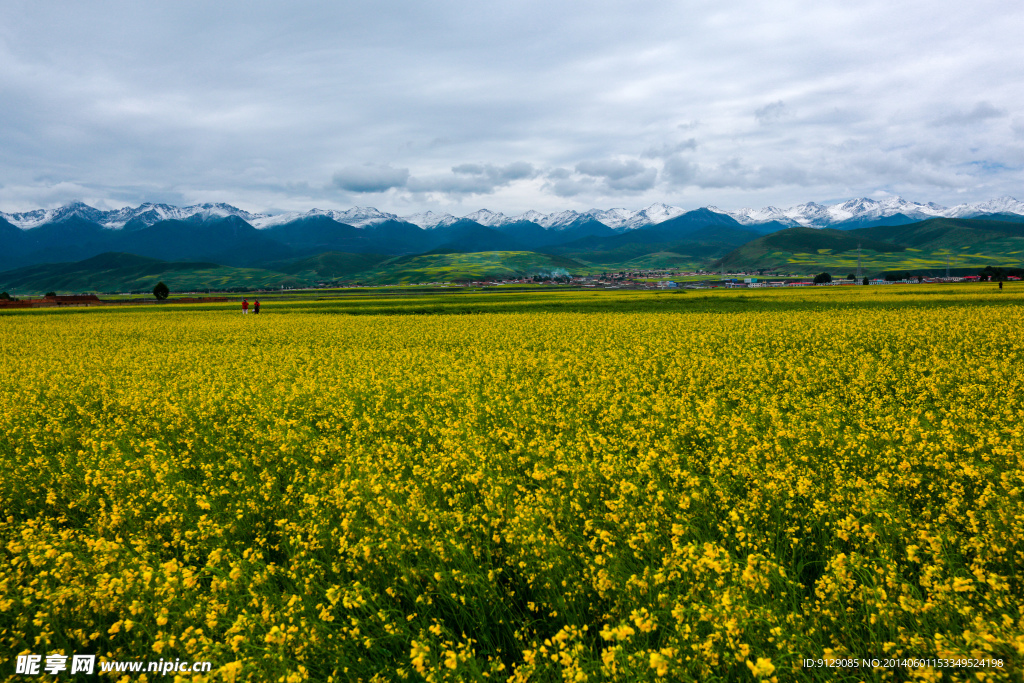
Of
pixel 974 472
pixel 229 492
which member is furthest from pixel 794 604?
pixel 229 492

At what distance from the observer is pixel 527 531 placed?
6270mm

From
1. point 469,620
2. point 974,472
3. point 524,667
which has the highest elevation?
point 974,472

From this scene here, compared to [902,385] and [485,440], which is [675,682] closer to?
[485,440]

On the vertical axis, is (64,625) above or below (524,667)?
below

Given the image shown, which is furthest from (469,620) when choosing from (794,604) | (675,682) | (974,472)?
(974,472)

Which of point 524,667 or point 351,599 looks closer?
point 524,667

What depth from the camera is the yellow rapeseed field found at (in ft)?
14.6

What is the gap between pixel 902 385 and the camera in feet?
48.1

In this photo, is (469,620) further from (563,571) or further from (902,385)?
(902,385)

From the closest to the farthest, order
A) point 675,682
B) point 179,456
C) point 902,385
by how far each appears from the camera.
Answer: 1. point 675,682
2. point 179,456
3. point 902,385

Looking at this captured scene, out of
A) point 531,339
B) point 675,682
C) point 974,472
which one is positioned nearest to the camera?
point 675,682

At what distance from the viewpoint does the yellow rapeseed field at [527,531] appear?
4.46 m

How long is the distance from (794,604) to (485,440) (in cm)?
645

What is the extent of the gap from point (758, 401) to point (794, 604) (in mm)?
9276
